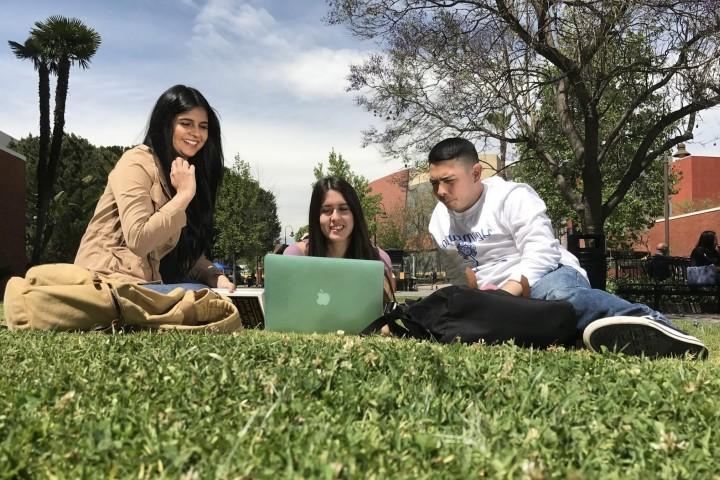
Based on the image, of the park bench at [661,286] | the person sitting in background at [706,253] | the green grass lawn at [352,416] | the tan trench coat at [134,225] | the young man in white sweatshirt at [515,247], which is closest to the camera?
the green grass lawn at [352,416]

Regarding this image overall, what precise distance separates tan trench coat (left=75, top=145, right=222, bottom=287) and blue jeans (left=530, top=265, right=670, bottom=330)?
2.41 m

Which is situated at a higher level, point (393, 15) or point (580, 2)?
point (393, 15)

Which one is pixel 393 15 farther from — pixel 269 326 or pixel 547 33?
pixel 269 326

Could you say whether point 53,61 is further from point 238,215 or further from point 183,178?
point 183,178

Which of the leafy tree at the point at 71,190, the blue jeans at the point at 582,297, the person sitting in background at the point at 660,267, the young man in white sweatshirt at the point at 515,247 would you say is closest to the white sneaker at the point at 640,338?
the young man in white sweatshirt at the point at 515,247

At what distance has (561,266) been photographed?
13.0ft

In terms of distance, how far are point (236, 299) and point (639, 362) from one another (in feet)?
9.50

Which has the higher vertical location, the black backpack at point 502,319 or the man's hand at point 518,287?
the man's hand at point 518,287

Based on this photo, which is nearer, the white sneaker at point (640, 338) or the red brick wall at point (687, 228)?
the white sneaker at point (640, 338)

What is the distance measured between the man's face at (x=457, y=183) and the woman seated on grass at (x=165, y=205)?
1.69 metres

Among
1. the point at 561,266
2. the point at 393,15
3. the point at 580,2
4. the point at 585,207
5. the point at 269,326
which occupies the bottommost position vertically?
the point at 269,326

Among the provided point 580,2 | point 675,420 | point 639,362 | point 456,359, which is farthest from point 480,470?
point 580,2

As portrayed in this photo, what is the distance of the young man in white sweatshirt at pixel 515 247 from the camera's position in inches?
126

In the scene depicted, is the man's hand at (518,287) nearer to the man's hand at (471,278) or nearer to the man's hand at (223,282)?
the man's hand at (471,278)
